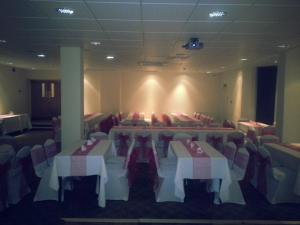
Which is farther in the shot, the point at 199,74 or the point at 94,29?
the point at 199,74

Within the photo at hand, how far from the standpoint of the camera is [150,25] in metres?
4.23

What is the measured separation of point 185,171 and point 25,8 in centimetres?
312

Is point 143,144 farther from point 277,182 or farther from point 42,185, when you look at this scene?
point 277,182

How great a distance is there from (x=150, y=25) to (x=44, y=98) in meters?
11.0

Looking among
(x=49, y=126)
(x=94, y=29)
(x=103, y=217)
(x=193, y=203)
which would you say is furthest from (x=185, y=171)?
(x=49, y=126)

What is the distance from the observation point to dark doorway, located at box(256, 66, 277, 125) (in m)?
10.2

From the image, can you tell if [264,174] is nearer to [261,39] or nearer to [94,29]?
[261,39]

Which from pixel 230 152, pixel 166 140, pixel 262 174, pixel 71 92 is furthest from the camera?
pixel 166 140

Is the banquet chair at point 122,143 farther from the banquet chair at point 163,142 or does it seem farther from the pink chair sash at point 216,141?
the pink chair sash at point 216,141

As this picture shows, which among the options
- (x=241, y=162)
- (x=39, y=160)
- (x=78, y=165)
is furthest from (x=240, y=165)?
(x=39, y=160)

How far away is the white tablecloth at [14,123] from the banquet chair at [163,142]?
6032mm

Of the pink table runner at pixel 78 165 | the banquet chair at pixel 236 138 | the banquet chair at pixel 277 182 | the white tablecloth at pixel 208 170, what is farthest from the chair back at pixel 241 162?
the pink table runner at pixel 78 165

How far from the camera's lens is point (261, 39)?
5.15 metres

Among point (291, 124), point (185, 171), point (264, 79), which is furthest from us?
point (264, 79)
